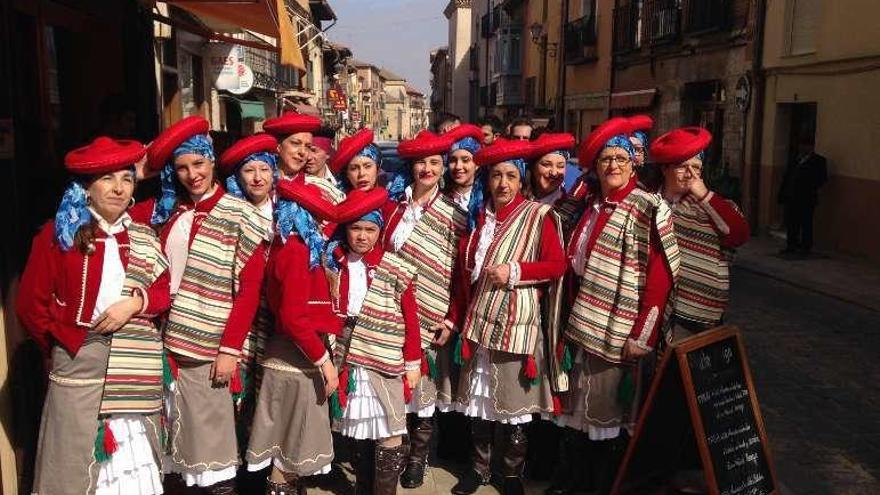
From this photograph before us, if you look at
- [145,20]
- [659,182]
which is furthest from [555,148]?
[145,20]

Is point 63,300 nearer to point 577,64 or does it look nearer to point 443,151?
point 443,151

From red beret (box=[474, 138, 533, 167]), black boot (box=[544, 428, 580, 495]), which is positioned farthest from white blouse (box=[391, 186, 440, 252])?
black boot (box=[544, 428, 580, 495])

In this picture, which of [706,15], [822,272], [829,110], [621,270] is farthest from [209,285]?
[706,15]

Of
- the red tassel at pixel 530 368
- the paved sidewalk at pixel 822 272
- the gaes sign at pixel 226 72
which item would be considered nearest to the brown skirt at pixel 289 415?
the red tassel at pixel 530 368

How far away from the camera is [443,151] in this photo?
13.3 ft

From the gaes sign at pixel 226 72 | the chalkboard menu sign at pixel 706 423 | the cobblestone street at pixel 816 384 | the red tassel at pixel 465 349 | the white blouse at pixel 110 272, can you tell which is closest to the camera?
the white blouse at pixel 110 272

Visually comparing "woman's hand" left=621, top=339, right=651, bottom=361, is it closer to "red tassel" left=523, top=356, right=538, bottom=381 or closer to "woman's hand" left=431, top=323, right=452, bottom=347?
"red tassel" left=523, top=356, right=538, bottom=381

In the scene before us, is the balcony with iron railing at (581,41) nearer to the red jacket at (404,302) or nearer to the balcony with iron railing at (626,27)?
A: the balcony with iron railing at (626,27)

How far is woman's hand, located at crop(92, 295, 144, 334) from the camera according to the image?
3.00 meters

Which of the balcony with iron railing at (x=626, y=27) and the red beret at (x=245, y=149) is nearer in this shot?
the red beret at (x=245, y=149)

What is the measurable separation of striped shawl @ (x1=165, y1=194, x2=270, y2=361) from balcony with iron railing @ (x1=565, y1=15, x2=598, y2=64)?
21.4 meters

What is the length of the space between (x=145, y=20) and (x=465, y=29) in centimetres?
5381

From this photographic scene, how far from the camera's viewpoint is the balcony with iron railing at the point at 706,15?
15031 mm

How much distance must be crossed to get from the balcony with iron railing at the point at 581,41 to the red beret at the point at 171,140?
21361 millimetres
